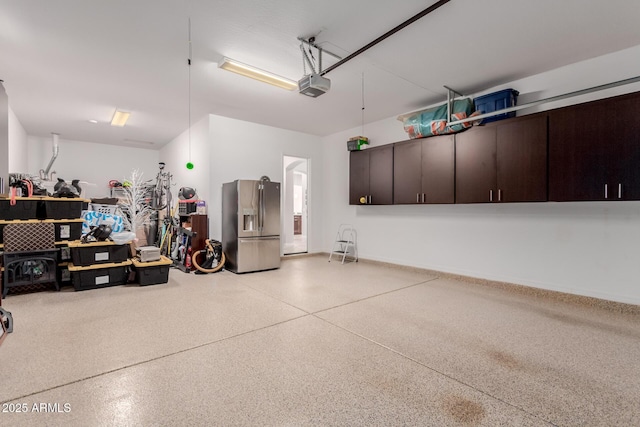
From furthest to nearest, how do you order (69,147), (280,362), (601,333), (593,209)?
(69,147), (593,209), (601,333), (280,362)

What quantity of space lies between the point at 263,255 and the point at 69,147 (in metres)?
6.85

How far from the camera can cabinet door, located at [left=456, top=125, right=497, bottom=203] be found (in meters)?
4.11

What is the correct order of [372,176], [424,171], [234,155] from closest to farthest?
[424,171] < [372,176] < [234,155]

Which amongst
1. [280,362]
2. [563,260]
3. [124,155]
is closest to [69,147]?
[124,155]

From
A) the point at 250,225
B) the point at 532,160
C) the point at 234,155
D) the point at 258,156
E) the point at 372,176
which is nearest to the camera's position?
the point at 532,160

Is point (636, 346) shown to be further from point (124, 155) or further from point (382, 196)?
point (124, 155)

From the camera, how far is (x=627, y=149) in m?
3.12

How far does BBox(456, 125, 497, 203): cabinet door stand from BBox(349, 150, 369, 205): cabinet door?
1868 millimetres

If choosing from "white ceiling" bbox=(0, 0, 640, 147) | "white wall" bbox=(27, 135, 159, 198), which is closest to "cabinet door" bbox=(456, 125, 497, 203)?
"white ceiling" bbox=(0, 0, 640, 147)

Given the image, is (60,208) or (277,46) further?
(60,208)

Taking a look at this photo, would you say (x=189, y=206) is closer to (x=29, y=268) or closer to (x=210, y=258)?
(x=210, y=258)

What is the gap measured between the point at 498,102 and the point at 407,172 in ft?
5.53

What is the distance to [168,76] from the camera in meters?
4.12

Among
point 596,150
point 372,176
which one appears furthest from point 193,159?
point 596,150
